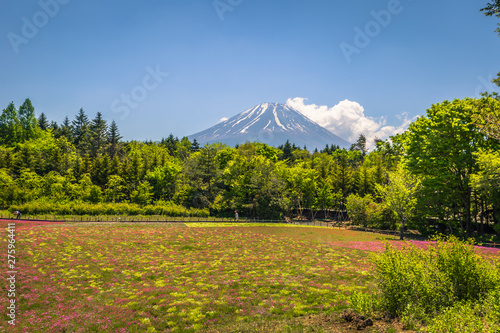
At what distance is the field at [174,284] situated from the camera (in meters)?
10.2

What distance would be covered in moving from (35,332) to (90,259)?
995cm

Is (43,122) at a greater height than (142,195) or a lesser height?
greater

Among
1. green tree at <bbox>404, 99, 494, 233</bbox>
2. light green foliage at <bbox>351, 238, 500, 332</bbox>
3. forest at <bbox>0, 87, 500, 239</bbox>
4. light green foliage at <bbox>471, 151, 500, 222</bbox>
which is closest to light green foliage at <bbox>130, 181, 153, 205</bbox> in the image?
forest at <bbox>0, 87, 500, 239</bbox>

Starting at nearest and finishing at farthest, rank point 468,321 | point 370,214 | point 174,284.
Answer: point 468,321, point 174,284, point 370,214

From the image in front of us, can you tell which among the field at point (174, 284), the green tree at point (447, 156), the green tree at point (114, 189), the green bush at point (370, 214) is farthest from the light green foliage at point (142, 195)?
the green tree at point (447, 156)

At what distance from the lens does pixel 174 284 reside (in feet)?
46.5

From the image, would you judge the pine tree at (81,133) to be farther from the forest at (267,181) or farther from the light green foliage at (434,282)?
the light green foliage at (434,282)

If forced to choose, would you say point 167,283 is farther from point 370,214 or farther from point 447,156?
point 370,214

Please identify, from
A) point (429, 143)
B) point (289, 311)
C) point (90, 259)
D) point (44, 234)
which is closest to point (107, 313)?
point (289, 311)

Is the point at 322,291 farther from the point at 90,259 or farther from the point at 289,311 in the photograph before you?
the point at 90,259

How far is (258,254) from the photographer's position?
21766 millimetres

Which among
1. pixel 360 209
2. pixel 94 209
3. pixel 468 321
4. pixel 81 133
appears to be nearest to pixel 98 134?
pixel 81 133

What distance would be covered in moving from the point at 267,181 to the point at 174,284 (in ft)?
148

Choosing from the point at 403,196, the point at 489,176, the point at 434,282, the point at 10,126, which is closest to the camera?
the point at 434,282
